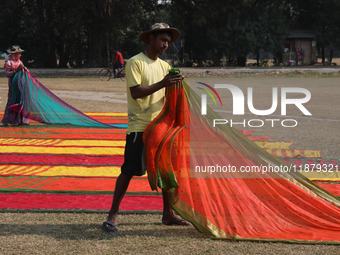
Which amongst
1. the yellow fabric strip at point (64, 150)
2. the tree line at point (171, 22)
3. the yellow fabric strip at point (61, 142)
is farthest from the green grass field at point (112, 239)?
the tree line at point (171, 22)

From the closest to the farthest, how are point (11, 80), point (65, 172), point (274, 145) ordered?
point (65, 172) < point (274, 145) < point (11, 80)

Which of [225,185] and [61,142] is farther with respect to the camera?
[61,142]

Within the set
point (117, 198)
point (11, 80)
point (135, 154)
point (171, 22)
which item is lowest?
point (117, 198)

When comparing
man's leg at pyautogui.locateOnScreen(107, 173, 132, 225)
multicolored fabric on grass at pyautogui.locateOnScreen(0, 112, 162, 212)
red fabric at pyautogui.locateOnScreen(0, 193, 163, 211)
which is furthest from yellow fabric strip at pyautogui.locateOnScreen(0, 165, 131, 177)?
man's leg at pyautogui.locateOnScreen(107, 173, 132, 225)

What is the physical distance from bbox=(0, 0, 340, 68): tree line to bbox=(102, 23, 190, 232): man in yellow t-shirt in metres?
32.3

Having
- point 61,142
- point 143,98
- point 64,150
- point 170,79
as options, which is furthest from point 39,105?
point 170,79

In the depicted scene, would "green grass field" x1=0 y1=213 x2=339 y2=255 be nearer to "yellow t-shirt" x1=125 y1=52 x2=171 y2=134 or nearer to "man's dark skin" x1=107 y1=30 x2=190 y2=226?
"man's dark skin" x1=107 y1=30 x2=190 y2=226

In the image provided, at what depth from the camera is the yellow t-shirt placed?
442 centimetres

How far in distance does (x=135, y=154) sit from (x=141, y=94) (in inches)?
20.5

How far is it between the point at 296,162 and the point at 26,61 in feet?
134

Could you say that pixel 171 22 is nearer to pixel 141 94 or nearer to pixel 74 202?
pixel 74 202

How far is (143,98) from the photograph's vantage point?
4.53 m

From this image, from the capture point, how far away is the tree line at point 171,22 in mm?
38062

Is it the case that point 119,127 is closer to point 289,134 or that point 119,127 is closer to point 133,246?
point 289,134
